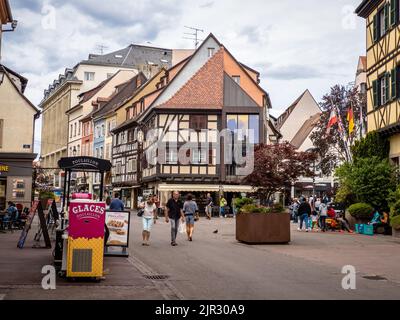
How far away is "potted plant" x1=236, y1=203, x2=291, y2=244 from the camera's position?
68.1ft

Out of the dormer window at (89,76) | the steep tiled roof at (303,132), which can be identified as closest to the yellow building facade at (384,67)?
the steep tiled roof at (303,132)

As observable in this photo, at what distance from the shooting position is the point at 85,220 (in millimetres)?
11062

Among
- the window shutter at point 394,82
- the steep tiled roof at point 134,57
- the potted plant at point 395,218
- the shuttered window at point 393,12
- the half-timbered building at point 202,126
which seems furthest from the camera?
the steep tiled roof at point 134,57

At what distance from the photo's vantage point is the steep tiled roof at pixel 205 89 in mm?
52125

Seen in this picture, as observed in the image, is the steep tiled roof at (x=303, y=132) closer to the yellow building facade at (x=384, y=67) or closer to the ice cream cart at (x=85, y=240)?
the yellow building facade at (x=384, y=67)

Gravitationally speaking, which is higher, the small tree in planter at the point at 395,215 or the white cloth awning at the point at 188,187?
the white cloth awning at the point at 188,187

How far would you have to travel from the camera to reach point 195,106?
51750 millimetres

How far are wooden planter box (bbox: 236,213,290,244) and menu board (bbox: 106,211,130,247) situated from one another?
17.8ft

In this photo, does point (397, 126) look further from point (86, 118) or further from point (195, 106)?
point (86, 118)

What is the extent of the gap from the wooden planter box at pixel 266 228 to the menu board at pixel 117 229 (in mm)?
5439

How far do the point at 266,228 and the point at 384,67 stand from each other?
11.2m

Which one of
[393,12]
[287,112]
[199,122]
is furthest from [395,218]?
→ [287,112]

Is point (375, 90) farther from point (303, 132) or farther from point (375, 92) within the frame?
point (303, 132)
